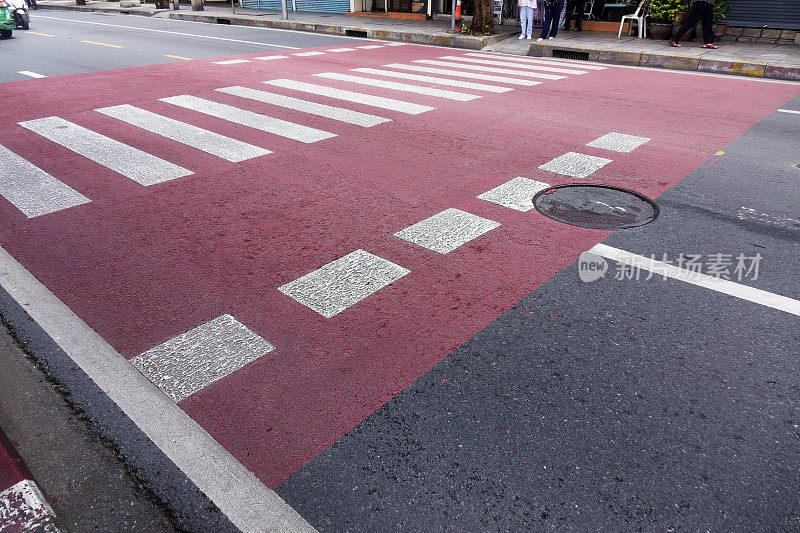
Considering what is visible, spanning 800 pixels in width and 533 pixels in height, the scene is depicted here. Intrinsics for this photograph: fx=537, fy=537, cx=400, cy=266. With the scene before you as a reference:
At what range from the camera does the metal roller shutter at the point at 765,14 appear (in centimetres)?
1377

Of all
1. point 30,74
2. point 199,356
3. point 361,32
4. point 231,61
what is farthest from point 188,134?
point 361,32

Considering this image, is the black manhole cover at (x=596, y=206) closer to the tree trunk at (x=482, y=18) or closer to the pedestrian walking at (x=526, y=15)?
the pedestrian walking at (x=526, y=15)

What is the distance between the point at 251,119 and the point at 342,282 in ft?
16.2

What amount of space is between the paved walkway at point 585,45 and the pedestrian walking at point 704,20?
0.31m

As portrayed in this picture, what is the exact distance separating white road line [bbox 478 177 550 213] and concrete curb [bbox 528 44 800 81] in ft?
29.6

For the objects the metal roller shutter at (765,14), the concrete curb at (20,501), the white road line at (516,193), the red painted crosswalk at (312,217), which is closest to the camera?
the concrete curb at (20,501)

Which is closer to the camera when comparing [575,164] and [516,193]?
[516,193]

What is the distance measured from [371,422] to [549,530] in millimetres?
945

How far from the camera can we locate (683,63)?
12.2 meters

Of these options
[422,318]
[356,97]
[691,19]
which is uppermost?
[691,19]

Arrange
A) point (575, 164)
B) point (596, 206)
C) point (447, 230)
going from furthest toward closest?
point (575, 164), point (596, 206), point (447, 230)

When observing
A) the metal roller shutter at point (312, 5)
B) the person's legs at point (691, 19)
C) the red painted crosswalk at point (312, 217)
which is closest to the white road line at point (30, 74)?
the red painted crosswalk at point (312, 217)

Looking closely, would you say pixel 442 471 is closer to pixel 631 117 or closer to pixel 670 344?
pixel 670 344

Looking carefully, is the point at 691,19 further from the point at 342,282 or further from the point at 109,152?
the point at 342,282
